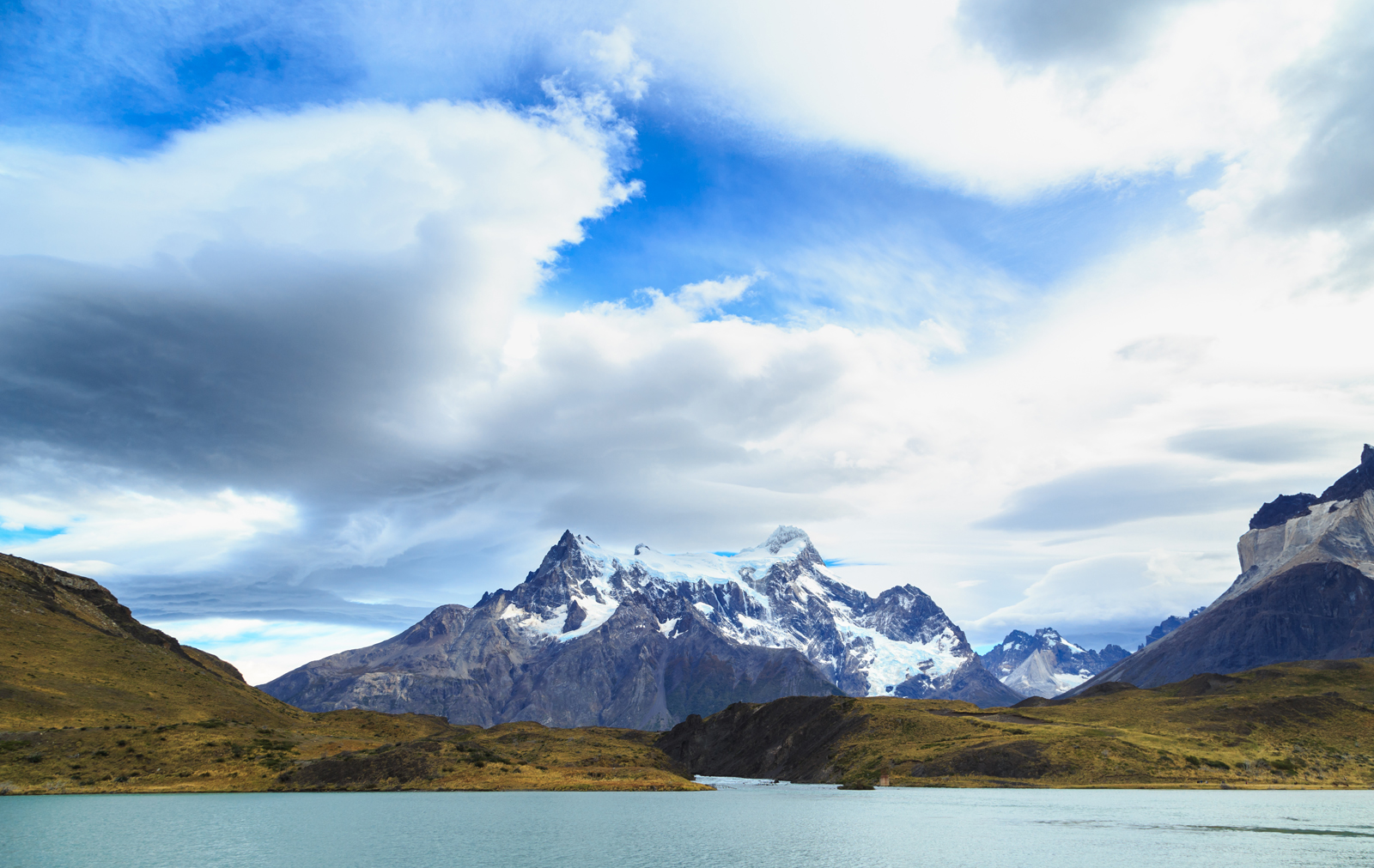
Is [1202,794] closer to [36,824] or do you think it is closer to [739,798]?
[739,798]

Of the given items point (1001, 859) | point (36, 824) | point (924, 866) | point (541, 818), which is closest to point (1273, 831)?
point (1001, 859)

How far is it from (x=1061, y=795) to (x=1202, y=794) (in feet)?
94.4

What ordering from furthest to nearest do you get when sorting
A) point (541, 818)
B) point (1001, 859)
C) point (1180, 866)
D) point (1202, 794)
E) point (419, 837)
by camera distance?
point (1202, 794) → point (541, 818) → point (419, 837) → point (1001, 859) → point (1180, 866)

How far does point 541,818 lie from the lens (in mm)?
136250

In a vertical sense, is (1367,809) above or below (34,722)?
below

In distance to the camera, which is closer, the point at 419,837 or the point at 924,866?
the point at 924,866

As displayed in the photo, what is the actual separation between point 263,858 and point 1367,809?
16213 centimetres

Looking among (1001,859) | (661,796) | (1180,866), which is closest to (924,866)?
(1001,859)

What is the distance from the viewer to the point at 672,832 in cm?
11938

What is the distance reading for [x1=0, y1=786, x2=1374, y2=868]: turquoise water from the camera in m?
90.1

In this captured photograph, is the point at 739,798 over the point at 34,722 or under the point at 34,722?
under

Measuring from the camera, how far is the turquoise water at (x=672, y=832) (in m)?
A: 90.1

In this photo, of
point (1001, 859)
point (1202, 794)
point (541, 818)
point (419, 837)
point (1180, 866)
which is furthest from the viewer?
point (1202, 794)

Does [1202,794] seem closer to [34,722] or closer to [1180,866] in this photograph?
[1180,866]
